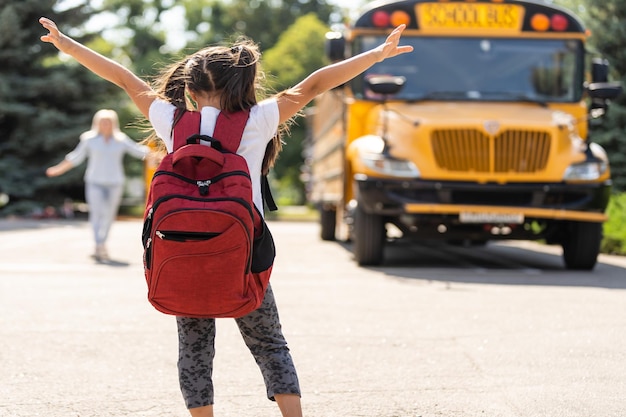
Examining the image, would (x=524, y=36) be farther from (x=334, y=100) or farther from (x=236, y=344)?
(x=236, y=344)

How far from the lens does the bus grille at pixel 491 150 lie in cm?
1006

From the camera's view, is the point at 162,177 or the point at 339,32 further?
the point at 339,32

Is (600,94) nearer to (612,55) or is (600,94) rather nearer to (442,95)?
(442,95)

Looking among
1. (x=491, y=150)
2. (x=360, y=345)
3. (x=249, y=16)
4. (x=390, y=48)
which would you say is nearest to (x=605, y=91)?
(x=491, y=150)

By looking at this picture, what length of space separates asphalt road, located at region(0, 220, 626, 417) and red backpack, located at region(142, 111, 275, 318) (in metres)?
1.15

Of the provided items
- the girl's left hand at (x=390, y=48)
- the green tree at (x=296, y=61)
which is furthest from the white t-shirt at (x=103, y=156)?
the green tree at (x=296, y=61)

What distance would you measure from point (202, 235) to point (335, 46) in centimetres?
748

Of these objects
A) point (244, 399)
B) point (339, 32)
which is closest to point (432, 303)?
point (244, 399)

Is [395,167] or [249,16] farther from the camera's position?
[249,16]

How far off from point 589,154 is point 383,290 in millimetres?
3068

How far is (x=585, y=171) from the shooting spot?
33.5ft

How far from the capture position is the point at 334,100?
13.4m

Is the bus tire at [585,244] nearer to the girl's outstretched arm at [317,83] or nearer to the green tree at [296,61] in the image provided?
the girl's outstretched arm at [317,83]

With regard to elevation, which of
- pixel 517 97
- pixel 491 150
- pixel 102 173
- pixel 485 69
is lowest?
pixel 102 173
